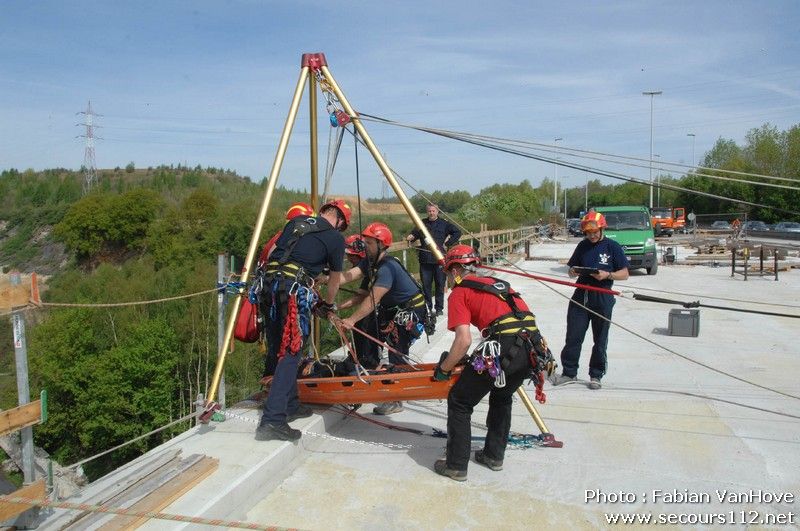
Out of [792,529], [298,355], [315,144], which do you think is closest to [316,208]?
[315,144]

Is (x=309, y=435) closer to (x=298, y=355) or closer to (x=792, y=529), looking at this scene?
(x=298, y=355)

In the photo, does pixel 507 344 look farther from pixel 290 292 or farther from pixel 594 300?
pixel 594 300

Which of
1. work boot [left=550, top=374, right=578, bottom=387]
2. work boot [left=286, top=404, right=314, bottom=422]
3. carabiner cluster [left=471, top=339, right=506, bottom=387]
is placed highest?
carabiner cluster [left=471, top=339, right=506, bottom=387]

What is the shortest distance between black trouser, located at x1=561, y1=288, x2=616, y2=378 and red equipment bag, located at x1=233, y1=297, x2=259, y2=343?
335 centimetres

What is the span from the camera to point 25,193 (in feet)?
260

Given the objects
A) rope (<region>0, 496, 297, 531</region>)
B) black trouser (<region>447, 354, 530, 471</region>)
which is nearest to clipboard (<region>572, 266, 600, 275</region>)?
black trouser (<region>447, 354, 530, 471</region>)

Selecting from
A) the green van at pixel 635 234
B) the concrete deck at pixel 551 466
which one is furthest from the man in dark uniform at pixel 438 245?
the green van at pixel 635 234

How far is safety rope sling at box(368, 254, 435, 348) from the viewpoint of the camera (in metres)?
5.89

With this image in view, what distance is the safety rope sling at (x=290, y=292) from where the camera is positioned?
464 cm

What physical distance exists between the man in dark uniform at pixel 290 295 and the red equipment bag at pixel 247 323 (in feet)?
1.22

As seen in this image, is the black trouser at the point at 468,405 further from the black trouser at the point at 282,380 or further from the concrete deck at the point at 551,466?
the black trouser at the point at 282,380

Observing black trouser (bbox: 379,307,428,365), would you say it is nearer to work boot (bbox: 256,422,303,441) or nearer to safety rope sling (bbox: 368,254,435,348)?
safety rope sling (bbox: 368,254,435,348)

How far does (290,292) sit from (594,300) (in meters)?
3.57

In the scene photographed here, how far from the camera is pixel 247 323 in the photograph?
17.7 ft
